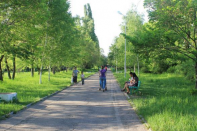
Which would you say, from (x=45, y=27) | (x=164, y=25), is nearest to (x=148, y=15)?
(x=164, y=25)

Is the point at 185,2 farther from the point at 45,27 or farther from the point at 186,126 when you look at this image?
the point at 45,27

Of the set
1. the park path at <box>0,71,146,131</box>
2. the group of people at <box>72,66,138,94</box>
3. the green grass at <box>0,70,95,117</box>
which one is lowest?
the park path at <box>0,71,146,131</box>

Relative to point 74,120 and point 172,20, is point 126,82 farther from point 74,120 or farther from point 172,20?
point 74,120

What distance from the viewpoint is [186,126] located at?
5047 millimetres

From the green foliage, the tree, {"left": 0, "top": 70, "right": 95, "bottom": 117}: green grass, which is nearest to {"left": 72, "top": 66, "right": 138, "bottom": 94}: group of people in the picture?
the tree

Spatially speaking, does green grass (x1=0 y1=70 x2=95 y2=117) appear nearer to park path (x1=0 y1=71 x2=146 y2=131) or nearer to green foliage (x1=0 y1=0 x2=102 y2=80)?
park path (x1=0 y1=71 x2=146 y2=131)

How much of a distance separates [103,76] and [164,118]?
28.5 ft

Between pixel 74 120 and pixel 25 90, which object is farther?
pixel 25 90

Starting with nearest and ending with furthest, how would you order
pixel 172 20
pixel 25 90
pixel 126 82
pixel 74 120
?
pixel 74 120, pixel 172 20, pixel 126 82, pixel 25 90

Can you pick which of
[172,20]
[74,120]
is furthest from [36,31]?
[74,120]

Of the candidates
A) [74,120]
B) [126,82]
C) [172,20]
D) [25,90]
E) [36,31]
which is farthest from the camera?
[36,31]

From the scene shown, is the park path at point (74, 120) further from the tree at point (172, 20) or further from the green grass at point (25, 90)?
the tree at point (172, 20)

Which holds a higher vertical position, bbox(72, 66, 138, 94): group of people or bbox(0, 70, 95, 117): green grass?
bbox(72, 66, 138, 94): group of people

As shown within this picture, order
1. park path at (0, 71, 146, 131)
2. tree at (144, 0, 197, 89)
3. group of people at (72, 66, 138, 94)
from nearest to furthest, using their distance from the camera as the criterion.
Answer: park path at (0, 71, 146, 131) < tree at (144, 0, 197, 89) < group of people at (72, 66, 138, 94)
